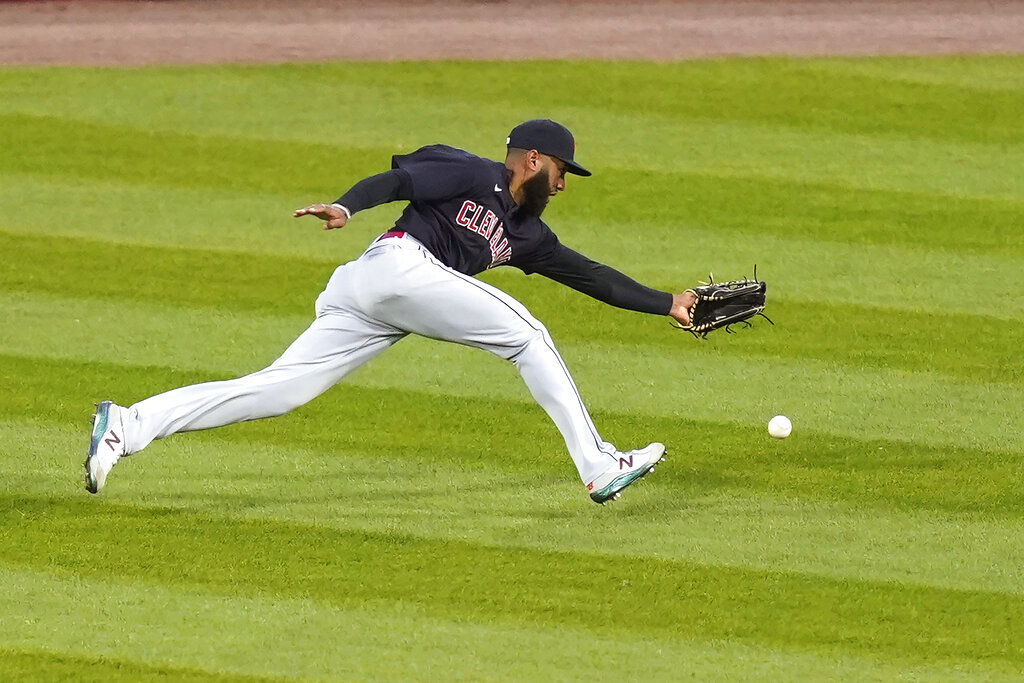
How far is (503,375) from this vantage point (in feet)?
24.7

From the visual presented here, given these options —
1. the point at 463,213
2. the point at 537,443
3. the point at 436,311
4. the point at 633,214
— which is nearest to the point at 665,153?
the point at 633,214

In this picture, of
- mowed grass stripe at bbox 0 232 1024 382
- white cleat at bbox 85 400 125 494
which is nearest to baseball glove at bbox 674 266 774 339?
mowed grass stripe at bbox 0 232 1024 382

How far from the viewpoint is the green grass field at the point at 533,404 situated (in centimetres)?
495

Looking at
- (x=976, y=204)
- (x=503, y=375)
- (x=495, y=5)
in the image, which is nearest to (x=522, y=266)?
(x=503, y=375)

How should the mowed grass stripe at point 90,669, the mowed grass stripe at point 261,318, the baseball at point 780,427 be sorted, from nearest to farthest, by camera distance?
1. the mowed grass stripe at point 90,669
2. the baseball at point 780,427
3. the mowed grass stripe at point 261,318

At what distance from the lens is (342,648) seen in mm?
4781

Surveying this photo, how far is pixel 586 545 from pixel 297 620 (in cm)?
112

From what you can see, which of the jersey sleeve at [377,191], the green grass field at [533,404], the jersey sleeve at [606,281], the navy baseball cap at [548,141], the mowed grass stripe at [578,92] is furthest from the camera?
the mowed grass stripe at [578,92]

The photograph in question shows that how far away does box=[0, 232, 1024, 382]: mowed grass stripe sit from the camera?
759 cm

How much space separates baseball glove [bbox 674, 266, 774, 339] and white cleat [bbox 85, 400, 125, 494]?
84.6 inches

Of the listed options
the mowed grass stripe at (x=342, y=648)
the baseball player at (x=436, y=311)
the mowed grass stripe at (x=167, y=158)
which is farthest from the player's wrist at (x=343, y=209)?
the mowed grass stripe at (x=167, y=158)

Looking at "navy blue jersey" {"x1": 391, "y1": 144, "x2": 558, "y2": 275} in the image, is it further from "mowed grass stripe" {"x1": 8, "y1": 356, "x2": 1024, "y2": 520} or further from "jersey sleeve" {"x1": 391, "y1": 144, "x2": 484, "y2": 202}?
"mowed grass stripe" {"x1": 8, "y1": 356, "x2": 1024, "y2": 520}

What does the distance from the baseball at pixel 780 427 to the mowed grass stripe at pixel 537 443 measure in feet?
0.12

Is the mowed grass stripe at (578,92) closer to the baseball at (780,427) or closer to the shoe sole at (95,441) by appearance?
the baseball at (780,427)
